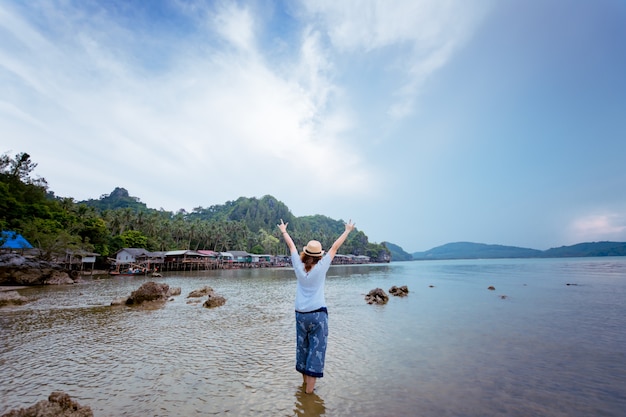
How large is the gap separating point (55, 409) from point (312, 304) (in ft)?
11.1

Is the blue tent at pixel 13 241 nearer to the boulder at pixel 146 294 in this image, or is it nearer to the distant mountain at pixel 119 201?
the boulder at pixel 146 294

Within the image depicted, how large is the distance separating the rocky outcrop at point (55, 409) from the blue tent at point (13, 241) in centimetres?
3786

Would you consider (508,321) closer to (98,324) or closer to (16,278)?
(98,324)

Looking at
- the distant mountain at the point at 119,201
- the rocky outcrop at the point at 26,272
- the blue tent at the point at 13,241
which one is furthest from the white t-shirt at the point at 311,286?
the distant mountain at the point at 119,201

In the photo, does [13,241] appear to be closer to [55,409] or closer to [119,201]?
[55,409]

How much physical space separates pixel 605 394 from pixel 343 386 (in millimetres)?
4541

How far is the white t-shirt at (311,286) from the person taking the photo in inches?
177

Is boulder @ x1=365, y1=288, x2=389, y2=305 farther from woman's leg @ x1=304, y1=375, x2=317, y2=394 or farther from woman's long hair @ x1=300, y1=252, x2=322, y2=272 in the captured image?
woman's long hair @ x1=300, y1=252, x2=322, y2=272

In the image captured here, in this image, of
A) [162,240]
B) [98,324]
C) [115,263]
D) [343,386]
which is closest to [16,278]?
[98,324]

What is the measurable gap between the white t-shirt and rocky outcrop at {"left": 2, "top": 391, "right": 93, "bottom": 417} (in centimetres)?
305

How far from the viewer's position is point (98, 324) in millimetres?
10914

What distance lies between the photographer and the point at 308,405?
185 inches

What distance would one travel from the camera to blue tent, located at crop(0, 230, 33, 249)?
3110 centimetres

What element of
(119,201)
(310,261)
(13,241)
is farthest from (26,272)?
(119,201)
